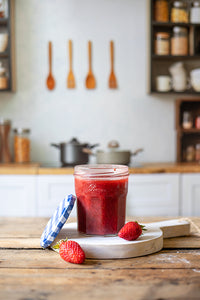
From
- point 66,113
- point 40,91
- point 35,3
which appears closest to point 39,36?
point 35,3

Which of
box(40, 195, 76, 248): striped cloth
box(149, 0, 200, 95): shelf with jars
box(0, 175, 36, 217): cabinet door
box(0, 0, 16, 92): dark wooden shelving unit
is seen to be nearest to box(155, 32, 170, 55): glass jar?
box(149, 0, 200, 95): shelf with jars

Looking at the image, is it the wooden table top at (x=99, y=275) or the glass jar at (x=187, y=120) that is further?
the glass jar at (x=187, y=120)

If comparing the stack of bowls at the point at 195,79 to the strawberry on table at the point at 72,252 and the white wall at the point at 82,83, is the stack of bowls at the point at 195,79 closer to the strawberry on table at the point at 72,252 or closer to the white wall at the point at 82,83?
the white wall at the point at 82,83

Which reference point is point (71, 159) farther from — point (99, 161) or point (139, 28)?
point (139, 28)

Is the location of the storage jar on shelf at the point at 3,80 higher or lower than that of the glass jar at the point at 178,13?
lower

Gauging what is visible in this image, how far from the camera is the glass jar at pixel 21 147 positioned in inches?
111

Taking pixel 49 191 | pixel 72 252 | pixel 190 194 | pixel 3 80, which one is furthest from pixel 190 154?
pixel 72 252

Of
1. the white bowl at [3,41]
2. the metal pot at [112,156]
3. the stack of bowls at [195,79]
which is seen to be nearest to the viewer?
A: the metal pot at [112,156]

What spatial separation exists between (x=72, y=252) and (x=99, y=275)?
87mm

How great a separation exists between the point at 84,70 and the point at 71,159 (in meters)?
0.90

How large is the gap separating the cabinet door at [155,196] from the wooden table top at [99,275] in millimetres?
1562

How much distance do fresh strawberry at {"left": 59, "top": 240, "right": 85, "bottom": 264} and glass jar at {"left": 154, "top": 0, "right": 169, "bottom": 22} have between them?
8.22ft

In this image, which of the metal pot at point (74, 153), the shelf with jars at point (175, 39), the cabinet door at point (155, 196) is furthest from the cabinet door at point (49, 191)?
the shelf with jars at point (175, 39)

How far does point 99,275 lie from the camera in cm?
67
